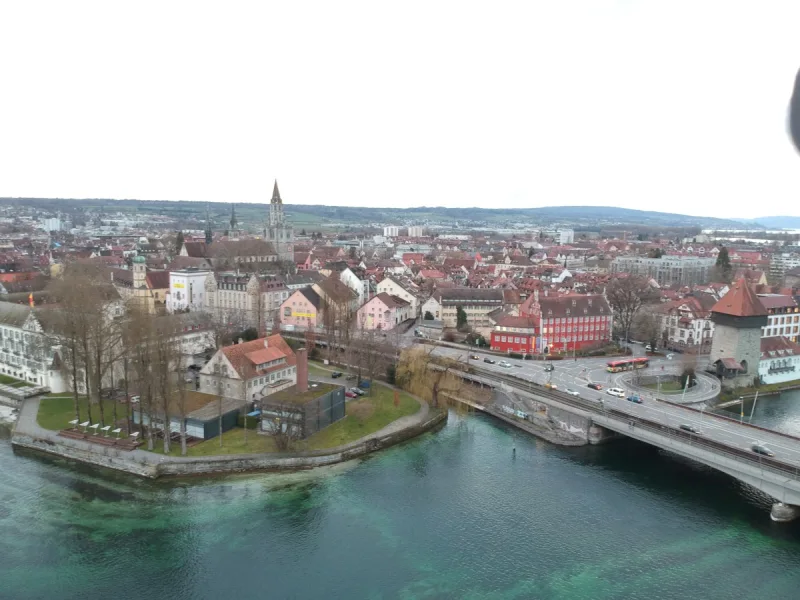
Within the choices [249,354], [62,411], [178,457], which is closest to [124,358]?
[62,411]

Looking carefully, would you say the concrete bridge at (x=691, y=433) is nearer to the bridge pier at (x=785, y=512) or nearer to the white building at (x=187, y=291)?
the bridge pier at (x=785, y=512)

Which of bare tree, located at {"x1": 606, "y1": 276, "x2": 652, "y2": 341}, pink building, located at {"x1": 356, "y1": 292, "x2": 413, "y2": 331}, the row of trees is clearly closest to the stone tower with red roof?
bare tree, located at {"x1": 606, "y1": 276, "x2": 652, "y2": 341}

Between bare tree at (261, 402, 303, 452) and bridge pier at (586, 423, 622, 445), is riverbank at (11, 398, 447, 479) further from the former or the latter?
bridge pier at (586, 423, 622, 445)

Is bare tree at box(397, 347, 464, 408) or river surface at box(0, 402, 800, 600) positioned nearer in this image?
river surface at box(0, 402, 800, 600)

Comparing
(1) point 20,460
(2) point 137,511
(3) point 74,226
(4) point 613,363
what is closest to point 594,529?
(2) point 137,511

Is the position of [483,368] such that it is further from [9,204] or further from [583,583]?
[9,204]

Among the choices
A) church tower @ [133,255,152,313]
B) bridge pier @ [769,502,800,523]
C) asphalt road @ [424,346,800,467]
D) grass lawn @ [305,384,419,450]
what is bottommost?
bridge pier @ [769,502,800,523]

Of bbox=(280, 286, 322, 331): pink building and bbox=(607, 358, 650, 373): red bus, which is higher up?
bbox=(280, 286, 322, 331): pink building
